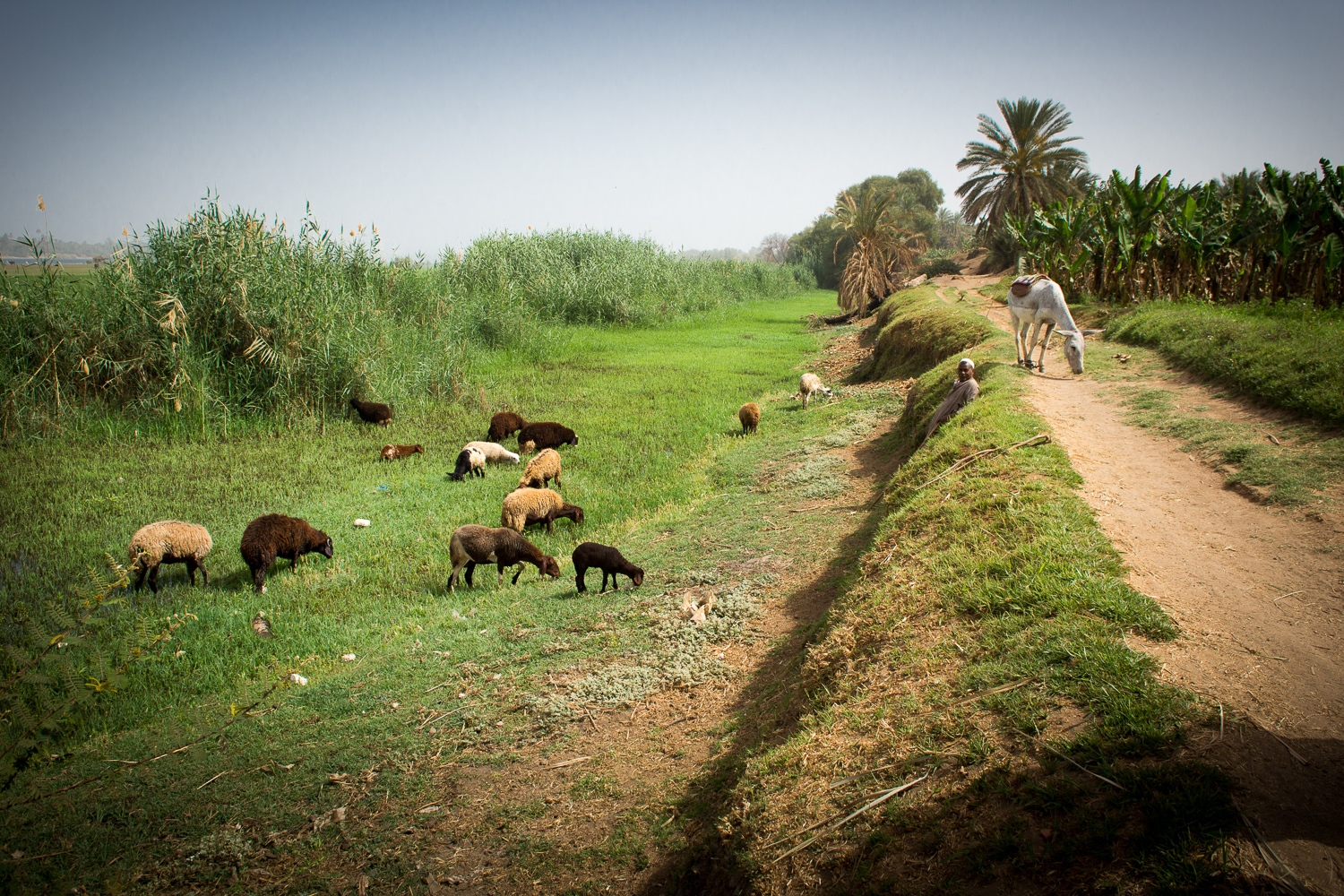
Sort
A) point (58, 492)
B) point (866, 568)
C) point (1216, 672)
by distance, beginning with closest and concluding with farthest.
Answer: point (1216, 672)
point (866, 568)
point (58, 492)

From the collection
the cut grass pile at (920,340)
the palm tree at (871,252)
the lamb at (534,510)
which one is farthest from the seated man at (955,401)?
the palm tree at (871,252)

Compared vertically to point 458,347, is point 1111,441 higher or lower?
lower

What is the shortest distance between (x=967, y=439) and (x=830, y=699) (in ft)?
12.7

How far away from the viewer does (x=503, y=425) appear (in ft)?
37.2

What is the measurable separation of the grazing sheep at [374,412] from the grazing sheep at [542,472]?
166 inches

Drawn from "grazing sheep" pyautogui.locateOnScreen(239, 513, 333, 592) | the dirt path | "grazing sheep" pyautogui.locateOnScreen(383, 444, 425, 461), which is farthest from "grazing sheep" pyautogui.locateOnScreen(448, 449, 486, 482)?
the dirt path

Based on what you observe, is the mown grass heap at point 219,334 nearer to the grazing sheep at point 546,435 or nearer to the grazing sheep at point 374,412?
the grazing sheep at point 374,412

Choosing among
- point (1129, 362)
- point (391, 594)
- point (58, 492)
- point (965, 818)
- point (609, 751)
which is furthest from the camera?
point (1129, 362)

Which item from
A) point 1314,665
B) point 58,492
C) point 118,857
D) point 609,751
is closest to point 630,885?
point 609,751

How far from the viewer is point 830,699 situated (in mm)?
3521

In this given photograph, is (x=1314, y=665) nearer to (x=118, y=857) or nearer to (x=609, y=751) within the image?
(x=609, y=751)

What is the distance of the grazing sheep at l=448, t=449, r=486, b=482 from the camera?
952 centimetres

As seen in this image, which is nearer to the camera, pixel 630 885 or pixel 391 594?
pixel 630 885

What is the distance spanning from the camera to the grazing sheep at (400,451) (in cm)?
1019
